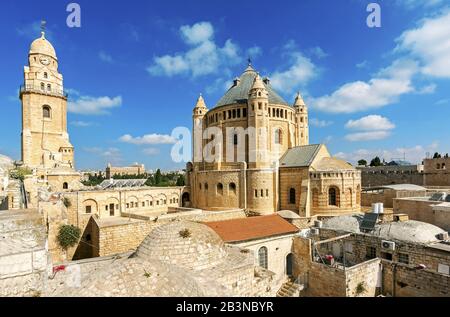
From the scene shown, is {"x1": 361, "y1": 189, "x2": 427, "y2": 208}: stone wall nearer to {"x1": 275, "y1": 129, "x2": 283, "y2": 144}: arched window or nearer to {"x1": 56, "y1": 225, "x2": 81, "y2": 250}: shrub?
{"x1": 275, "y1": 129, "x2": 283, "y2": 144}: arched window

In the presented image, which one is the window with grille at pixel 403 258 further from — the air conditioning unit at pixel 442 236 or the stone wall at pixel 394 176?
the stone wall at pixel 394 176

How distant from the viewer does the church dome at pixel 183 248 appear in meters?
10.9

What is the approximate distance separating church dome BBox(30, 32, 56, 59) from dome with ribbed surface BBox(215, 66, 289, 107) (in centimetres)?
2787

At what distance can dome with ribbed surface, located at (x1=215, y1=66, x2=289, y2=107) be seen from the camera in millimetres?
36812

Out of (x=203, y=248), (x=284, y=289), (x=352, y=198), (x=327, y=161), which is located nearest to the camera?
(x=203, y=248)

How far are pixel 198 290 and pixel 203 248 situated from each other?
321 centimetres

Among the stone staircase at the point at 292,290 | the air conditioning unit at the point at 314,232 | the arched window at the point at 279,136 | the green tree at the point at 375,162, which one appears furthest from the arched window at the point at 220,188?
the green tree at the point at 375,162

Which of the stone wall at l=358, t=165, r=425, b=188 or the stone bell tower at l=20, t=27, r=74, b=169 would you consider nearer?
the stone bell tower at l=20, t=27, r=74, b=169

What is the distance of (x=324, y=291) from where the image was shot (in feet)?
49.5

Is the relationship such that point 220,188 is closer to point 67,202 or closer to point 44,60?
point 67,202

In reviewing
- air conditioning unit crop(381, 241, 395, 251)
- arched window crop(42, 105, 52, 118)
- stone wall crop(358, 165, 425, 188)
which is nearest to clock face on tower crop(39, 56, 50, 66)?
arched window crop(42, 105, 52, 118)

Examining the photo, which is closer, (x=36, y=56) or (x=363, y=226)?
(x=363, y=226)

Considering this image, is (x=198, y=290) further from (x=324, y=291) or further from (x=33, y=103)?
(x=33, y=103)
